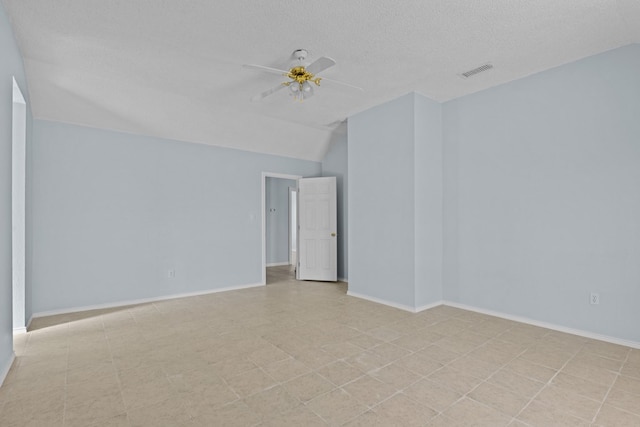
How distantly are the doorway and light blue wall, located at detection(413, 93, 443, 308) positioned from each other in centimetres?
467

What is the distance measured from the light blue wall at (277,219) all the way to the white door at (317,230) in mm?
2082

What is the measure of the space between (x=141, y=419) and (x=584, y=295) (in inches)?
164

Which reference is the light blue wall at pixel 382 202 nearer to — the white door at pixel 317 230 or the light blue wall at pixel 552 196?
the light blue wall at pixel 552 196

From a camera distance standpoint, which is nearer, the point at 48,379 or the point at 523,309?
the point at 48,379

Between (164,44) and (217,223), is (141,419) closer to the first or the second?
(164,44)

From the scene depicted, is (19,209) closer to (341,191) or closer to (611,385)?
(341,191)

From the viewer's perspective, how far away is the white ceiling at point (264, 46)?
2559 millimetres

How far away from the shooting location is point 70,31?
284cm

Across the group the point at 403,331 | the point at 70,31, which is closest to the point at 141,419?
the point at 403,331

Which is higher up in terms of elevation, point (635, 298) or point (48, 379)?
point (635, 298)

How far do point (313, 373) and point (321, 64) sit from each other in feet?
8.96

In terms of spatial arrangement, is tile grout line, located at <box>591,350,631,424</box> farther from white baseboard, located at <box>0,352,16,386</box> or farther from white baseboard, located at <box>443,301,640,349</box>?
white baseboard, located at <box>0,352,16,386</box>

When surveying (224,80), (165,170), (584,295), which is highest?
(224,80)

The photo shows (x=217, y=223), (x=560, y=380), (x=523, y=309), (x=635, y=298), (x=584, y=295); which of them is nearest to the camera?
(x=560, y=380)
